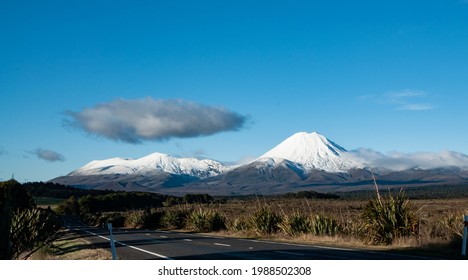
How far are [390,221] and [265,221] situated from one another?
334 inches

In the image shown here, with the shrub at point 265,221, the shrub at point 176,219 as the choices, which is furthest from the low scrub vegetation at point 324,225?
the shrub at point 176,219

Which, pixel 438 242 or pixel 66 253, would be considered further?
pixel 66 253

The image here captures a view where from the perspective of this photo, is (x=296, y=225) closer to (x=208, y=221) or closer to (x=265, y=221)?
(x=265, y=221)

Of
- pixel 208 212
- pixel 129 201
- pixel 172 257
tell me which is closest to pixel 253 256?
pixel 172 257

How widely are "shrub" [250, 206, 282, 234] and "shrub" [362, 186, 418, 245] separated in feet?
23.4

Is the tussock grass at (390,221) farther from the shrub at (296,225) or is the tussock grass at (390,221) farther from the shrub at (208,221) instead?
the shrub at (208,221)

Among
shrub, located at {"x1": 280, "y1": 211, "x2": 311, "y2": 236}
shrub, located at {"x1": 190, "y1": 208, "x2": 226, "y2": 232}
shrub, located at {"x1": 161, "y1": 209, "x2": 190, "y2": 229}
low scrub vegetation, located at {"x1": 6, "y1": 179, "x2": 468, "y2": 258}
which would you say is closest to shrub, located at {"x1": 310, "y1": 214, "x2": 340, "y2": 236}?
low scrub vegetation, located at {"x1": 6, "y1": 179, "x2": 468, "y2": 258}

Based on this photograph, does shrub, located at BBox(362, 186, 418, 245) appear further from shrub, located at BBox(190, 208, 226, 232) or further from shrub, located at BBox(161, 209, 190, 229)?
shrub, located at BBox(161, 209, 190, 229)

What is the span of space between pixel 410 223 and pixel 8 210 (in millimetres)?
13602

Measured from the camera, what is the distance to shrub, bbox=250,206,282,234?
27.3 m

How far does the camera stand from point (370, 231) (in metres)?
20.4

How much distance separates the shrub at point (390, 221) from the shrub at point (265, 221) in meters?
7.14
